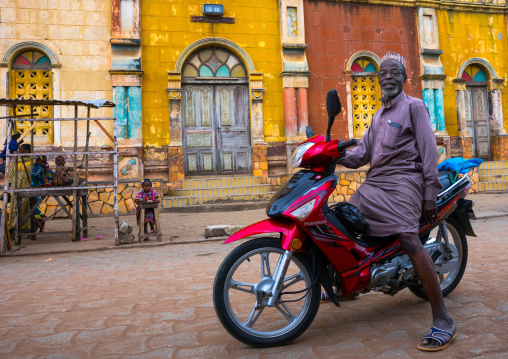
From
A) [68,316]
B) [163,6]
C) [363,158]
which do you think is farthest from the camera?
[163,6]

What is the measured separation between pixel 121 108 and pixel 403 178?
9.22 m

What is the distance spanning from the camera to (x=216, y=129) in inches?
454

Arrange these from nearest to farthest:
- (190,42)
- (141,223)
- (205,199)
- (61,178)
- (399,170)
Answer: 1. (399,170)
2. (141,223)
3. (61,178)
4. (205,199)
5. (190,42)

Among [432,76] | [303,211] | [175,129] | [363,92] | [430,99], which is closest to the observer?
[303,211]

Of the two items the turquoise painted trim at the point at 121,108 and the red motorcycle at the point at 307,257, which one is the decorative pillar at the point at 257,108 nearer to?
the turquoise painted trim at the point at 121,108

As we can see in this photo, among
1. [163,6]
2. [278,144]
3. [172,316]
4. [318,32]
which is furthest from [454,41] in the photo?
[172,316]

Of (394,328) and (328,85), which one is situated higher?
(328,85)

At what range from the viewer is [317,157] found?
2441 mm

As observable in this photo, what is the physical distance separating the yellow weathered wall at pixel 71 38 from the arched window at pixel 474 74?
11.4 m

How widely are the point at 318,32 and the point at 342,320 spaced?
35.6 ft

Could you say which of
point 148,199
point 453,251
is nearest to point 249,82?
point 148,199

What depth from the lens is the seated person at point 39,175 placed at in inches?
268

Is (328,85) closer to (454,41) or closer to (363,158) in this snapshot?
(454,41)

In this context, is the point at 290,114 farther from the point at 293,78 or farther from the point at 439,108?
the point at 439,108
